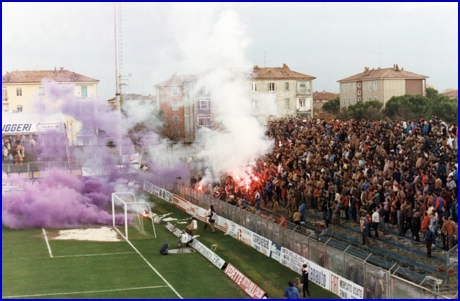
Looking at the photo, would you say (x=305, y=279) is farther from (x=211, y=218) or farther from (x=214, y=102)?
(x=214, y=102)

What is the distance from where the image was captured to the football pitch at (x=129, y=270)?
22.8 m

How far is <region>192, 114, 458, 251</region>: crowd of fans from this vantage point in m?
24.7

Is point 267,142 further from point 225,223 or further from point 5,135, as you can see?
point 5,135

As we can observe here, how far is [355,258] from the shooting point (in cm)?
2036

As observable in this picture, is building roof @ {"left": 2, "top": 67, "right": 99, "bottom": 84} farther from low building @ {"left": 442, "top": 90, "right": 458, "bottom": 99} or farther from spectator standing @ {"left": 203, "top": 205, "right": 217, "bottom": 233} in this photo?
low building @ {"left": 442, "top": 90, "right": 458, "bottom": 99}

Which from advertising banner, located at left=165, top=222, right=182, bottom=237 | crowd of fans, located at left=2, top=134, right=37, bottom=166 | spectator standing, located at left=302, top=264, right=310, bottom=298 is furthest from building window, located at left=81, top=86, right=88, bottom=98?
spectator standing, located at left=302, top=264, right=310, bottom=298

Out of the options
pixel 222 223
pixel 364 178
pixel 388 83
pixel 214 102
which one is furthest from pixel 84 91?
pixel 364 178

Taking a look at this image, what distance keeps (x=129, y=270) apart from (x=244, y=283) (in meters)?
5.17

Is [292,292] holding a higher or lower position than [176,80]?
lower

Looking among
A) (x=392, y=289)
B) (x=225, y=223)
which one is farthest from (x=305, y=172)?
(x=392, y=289)

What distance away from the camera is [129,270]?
2586 cm

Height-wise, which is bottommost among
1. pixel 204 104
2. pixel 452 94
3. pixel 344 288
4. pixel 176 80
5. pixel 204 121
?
pixel 344 288

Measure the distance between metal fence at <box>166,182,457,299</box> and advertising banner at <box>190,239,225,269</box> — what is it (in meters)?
2.31

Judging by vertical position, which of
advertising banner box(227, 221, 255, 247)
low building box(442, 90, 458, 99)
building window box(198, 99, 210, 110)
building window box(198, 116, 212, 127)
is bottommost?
advertising banner box(227, 221, 255, 247)
